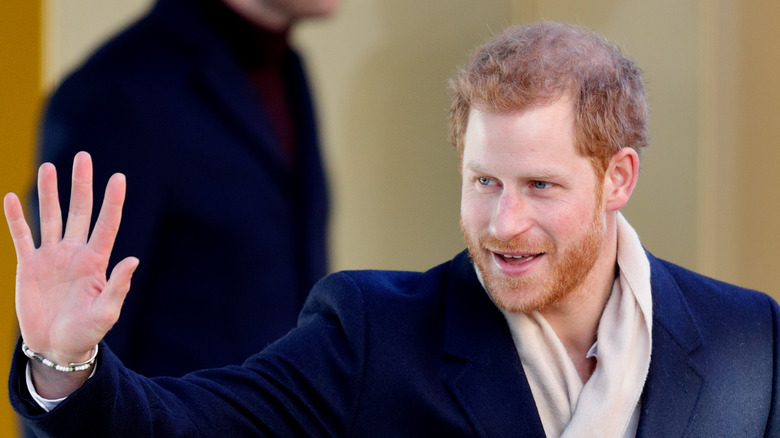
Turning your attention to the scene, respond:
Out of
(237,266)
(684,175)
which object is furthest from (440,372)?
(684,175)

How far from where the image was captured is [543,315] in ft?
6.64

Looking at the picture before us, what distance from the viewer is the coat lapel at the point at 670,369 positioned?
1.96m

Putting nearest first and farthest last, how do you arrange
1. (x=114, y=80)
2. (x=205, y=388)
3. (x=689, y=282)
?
(x=205, y=388)
(x=689, y=282)
(x=114, y=80)

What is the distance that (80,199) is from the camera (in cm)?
154

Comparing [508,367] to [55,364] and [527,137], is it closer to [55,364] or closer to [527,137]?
[527,137]

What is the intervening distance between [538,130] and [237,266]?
1003 millimetres

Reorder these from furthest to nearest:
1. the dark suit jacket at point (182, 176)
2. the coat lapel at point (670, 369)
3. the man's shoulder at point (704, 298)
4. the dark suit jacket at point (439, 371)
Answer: the dark suit jacket at point (182, 176) → the man's shoulder at point (704, 298) → the coat lapel at point (670, 369) → the dark suit jacket at point (439, 371)

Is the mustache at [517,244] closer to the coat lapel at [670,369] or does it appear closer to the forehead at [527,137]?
the forehead at [527,137]

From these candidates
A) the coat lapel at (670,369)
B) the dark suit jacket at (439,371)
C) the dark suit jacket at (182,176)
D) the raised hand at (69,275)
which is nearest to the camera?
the raised hand at (69,275)

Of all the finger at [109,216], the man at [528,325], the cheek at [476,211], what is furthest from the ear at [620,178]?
the finger at [109,216]

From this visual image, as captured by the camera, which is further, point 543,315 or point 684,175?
point 684,175

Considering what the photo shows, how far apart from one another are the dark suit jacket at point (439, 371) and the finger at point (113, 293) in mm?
214

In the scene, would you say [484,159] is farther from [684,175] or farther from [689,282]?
[684,175]

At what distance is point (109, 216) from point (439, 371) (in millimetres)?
698
